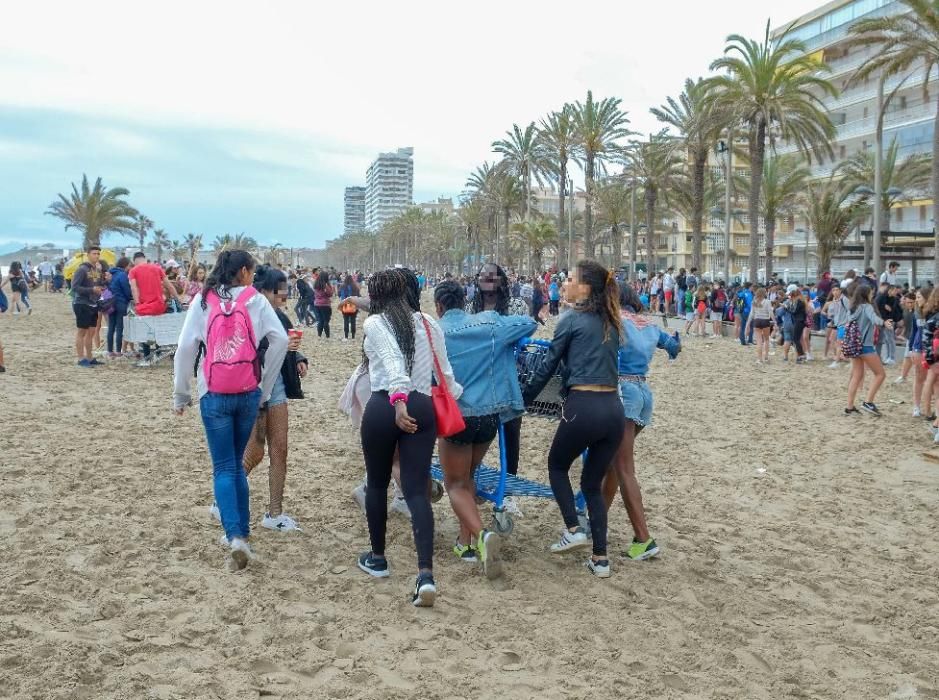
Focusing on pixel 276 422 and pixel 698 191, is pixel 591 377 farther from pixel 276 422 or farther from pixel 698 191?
pixel 698 191

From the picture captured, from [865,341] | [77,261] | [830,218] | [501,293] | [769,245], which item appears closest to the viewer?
[501,293]

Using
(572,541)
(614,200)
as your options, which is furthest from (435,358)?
(614,200)

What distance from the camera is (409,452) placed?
4484 mm

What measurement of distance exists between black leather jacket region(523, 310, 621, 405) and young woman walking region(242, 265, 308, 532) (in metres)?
1.67

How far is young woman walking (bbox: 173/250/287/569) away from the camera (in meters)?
4.68

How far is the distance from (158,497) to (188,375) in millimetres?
1881

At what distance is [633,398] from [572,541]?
0.96 meters

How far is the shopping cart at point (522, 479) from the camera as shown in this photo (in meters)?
Answer: 5.41

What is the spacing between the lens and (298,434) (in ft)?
28.8

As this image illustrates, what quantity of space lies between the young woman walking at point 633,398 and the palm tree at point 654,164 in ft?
124

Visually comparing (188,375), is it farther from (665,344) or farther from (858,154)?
(858,154)

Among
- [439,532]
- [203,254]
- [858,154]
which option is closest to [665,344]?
[439,532]

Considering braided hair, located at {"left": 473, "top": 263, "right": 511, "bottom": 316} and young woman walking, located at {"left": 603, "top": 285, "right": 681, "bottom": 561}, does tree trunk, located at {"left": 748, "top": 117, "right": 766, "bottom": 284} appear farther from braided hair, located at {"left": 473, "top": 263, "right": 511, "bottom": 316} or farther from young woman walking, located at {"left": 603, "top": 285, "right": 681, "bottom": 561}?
young woman walking, located at {"left": 603, "top": 285, "right": 681, "bottom": 561}

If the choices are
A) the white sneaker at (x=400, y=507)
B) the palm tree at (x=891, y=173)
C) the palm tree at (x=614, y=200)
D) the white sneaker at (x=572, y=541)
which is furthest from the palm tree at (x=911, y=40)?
the palm tree at (x=614, y=200)
